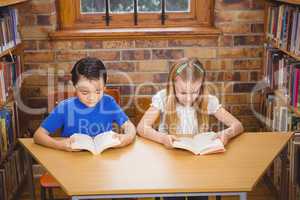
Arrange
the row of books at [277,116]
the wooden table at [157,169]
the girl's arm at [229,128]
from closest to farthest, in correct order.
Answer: the wooden table at [157,169] < the girl's arm at [229,128] < the row of books at [277,116]

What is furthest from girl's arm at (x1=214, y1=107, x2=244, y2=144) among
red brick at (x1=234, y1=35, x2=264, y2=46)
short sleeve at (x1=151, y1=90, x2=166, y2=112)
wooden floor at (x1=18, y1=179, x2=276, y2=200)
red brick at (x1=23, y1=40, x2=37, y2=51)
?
red brick at (x1=23, y1=40, x2=37, y2=51)

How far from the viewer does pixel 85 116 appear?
8.18 ft

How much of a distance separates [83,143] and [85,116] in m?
0.32

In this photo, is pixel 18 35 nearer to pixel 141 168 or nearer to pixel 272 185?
pixel 141 168

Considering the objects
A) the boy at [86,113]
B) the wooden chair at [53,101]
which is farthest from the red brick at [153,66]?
the boy at [86,113]

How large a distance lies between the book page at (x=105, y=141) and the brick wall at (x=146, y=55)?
1.17 metres

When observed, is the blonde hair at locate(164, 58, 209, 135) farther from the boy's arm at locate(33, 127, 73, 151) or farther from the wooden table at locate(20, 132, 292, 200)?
the boy's arm at locate(33, 127, 73, 151)

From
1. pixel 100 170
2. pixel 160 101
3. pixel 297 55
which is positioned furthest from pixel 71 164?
pixel 297 55

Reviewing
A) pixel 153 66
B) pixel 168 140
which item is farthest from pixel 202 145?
pixel 153 66

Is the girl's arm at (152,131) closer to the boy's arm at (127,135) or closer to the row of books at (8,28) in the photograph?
the boy's arm at (127,135)

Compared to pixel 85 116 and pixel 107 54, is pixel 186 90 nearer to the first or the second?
pixel 85 116

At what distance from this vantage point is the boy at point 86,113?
7.51 feet

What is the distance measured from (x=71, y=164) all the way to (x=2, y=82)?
1.11m

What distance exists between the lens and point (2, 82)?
293 centimetres
